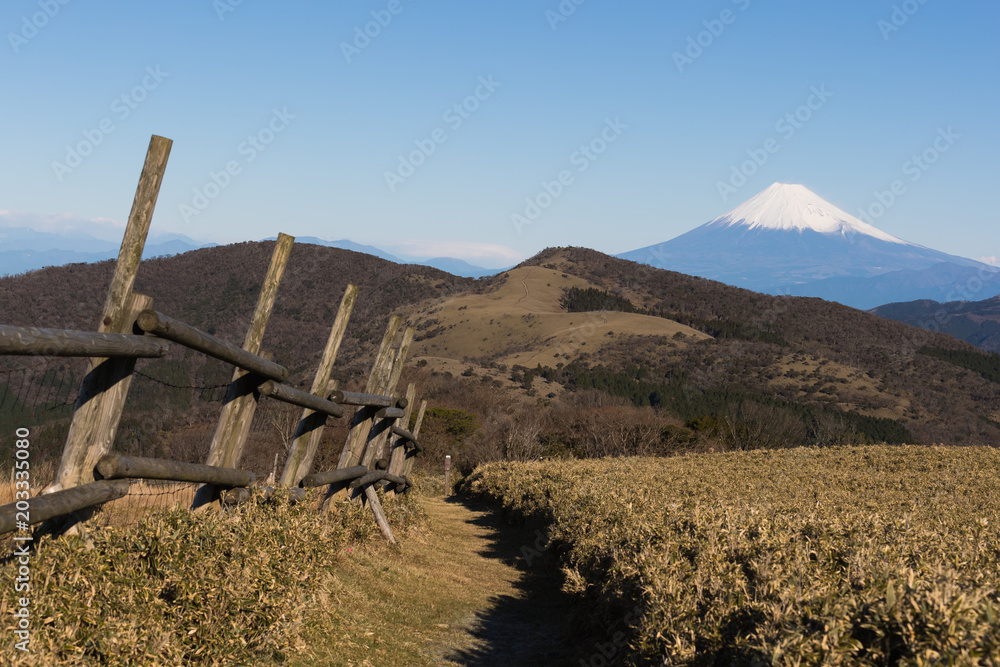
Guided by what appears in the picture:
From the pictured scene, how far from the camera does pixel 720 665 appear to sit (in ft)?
11.6

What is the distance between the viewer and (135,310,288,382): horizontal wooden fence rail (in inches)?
144

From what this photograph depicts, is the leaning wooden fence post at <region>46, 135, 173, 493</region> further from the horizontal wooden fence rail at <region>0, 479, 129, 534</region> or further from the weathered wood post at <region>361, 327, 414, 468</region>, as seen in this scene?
the weathered wood post at <region>361, 327, 414, 468</region>

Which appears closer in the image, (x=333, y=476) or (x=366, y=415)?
(x=333, y=476)

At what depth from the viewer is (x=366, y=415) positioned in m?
8.71

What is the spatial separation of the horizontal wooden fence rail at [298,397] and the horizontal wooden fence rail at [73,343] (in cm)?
150

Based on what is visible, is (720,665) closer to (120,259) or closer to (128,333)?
(128,333)

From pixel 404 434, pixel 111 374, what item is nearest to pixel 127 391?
pixel 111 374

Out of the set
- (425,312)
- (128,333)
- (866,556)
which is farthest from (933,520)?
(425,312)

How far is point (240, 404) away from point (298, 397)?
2.29 ft

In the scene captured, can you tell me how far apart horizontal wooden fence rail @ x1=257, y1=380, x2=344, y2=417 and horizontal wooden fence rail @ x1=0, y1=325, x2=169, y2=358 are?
1497 millimetres

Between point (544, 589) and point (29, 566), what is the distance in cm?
613

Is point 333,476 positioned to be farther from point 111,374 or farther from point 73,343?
point 73,343

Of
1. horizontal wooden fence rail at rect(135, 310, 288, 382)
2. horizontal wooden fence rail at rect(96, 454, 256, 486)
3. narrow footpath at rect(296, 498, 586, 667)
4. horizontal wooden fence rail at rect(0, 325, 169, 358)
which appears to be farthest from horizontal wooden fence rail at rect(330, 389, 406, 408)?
horizontal wooden fence rail at rect(0, 325, 169, 358)

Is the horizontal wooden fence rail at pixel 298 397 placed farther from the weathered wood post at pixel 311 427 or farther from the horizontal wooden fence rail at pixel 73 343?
the horizontal wooden fence rail at pixel 73 343
